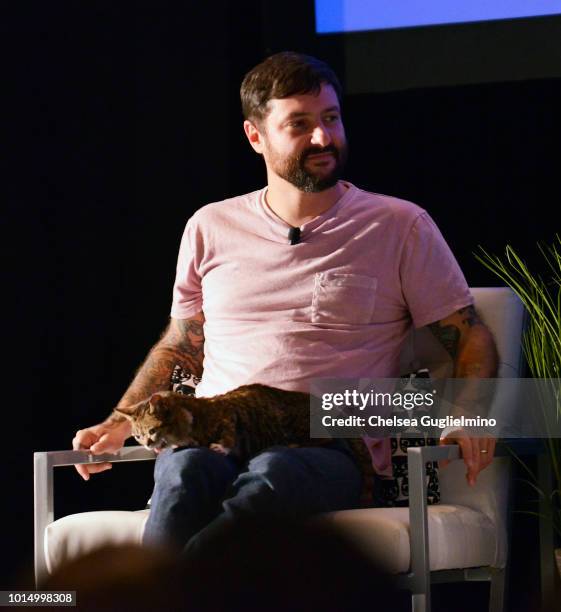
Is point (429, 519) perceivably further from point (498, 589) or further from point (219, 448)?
point (219, 448)

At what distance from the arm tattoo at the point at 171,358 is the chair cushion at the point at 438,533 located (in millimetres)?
665

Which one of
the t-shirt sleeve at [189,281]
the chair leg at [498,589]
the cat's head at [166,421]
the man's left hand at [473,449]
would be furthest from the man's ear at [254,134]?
the chair leg at [498,589]

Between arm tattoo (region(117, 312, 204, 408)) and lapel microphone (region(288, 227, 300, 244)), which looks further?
arm tattoo (region(117, 312, 204, 408))

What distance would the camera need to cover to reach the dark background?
309cm

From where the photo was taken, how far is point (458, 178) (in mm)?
2875

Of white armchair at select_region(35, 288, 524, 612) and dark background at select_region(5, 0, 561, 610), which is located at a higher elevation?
dark background at select_region(5, 0, 561, 610)

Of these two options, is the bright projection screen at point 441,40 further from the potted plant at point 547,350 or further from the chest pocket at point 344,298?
the chest pocket at point 344,298

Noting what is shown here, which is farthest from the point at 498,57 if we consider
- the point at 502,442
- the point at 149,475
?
the point at 149,475

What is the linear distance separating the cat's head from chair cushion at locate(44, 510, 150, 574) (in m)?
0.17

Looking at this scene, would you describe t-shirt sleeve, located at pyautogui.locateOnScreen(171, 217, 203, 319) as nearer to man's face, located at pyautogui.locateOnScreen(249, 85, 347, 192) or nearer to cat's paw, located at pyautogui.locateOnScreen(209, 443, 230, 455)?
man's face, located at pyautogui.locateOnScreen(249, 85, 347, 192)

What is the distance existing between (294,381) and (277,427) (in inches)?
6.0

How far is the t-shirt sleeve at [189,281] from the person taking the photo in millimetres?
2590

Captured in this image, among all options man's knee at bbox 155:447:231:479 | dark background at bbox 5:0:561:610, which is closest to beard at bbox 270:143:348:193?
dark background at bbox 5:0:561:610

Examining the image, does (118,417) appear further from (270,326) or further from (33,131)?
(33,131)
